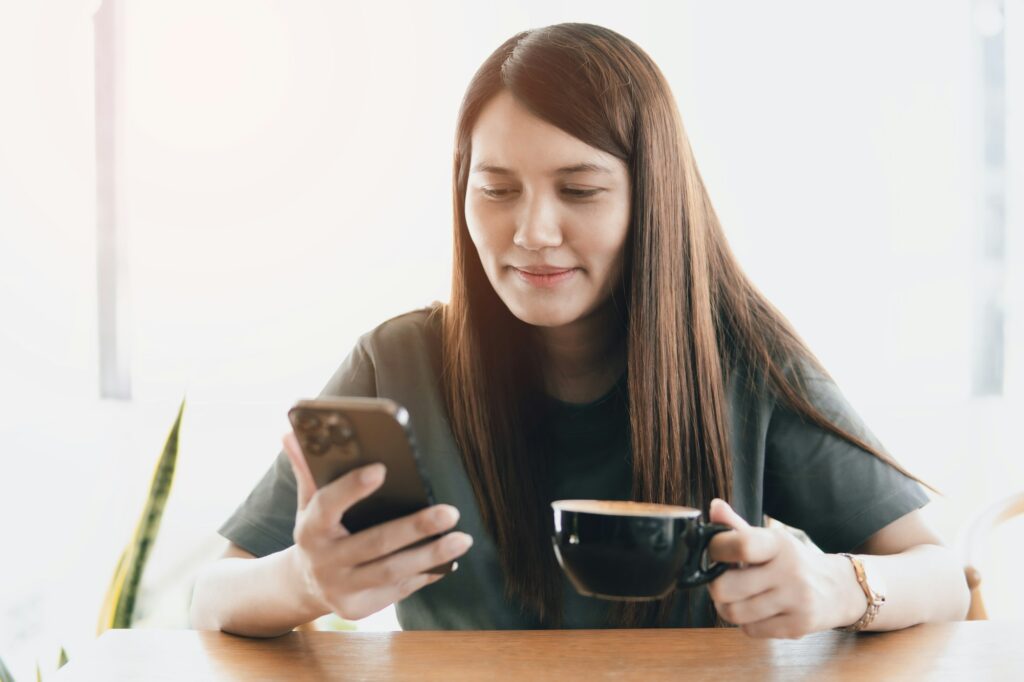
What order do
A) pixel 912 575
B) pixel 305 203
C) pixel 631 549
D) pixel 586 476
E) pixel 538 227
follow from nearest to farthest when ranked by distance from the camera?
pixel 631 549 < pixel 912 575 < pixel 538 227 < pixel 586 476 < pixel 305 203

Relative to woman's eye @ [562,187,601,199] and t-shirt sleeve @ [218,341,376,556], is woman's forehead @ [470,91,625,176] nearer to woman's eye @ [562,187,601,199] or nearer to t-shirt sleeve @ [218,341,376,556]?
woman's eye @ [562,187,601,199]

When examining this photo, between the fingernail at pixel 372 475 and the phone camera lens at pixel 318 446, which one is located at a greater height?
the phone camera lens at pixel 318 446

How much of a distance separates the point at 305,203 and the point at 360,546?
75.5 inches

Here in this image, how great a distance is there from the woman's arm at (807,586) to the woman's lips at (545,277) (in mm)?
419

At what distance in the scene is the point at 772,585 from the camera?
2.62 ft

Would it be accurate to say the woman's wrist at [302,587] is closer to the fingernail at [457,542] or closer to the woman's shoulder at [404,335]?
the fingernail at [457,542]

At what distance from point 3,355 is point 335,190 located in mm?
1007

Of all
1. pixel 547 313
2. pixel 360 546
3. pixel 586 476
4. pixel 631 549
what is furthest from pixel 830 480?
pixel 360 546

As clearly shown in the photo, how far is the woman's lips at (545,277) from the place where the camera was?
1127 millimetres

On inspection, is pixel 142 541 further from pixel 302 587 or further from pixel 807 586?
pixel 807 586

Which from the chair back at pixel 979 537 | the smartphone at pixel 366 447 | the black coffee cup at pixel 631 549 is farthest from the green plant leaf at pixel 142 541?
the chair back at pixel 979 537

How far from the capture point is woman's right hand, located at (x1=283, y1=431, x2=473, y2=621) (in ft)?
2.40

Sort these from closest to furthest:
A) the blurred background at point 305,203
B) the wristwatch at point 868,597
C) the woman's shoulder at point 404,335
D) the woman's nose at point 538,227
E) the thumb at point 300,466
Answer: the thumb at point 300,466 → the wristwatch at point 868,597 → the woman's nose at point 538,227 → the woman's shoulder at point 404,335 → the blurred background at point 305,203

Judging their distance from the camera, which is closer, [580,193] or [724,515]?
[724,515]
